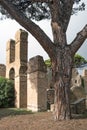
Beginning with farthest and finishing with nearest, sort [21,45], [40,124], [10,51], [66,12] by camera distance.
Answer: [10,51] < [21,45] < [66,12] < [40,124]

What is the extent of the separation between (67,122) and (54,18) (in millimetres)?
3258

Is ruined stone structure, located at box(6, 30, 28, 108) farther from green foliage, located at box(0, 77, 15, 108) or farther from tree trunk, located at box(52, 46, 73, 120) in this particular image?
tree trunk, located at box(52, 46, 73, 120)

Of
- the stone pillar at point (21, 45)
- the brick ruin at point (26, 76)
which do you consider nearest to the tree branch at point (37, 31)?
the brick ruin at point (26, 76)

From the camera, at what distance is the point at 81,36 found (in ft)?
33.9

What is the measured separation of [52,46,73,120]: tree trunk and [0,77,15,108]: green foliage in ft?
24.4

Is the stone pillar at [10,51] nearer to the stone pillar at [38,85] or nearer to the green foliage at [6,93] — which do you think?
the green foliage at [6,93]

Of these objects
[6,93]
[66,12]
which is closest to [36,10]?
[66,12]

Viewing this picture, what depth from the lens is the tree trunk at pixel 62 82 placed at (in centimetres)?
991

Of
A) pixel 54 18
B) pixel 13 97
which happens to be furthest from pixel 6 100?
pixel 54 18

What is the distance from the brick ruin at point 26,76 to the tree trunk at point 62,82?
3.39 m

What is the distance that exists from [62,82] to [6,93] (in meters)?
7.60

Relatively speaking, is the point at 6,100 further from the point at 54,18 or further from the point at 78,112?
the point at 54,18

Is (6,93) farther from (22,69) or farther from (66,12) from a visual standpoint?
(66,12)

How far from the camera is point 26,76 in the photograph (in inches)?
657
